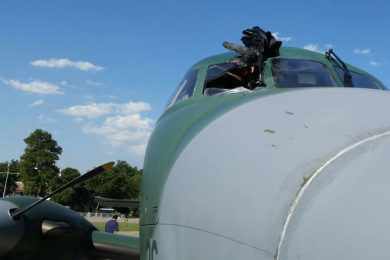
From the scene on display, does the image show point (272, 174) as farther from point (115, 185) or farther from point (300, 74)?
point (115, 185)

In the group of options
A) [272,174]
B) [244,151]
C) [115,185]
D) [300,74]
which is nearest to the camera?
[272,174]

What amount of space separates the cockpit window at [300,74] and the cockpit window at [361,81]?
22 cm

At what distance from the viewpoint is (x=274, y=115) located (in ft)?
11.3

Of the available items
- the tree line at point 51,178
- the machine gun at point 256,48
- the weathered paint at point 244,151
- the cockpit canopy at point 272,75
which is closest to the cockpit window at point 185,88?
the cockpit canopy at point 272,75

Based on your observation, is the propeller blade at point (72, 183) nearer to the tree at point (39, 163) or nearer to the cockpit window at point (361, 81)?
the cockpit window at point (361, 81)

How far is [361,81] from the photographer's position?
21.1 feet

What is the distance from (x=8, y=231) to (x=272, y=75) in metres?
5.17

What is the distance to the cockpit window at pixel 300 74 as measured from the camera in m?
5.43

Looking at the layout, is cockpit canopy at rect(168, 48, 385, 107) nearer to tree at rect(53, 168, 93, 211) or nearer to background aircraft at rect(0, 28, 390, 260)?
background aircraft at rect(0, 28, 390, 260)

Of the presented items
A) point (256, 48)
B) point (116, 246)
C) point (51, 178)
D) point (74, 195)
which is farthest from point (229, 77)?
point (74, 195)

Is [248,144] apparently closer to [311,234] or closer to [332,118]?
[332,118]

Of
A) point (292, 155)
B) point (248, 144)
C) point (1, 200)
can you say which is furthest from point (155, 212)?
point (1, 200)

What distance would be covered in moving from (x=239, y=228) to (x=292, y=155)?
0.50m

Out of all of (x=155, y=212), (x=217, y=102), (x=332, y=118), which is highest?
(x=217, y=102)
